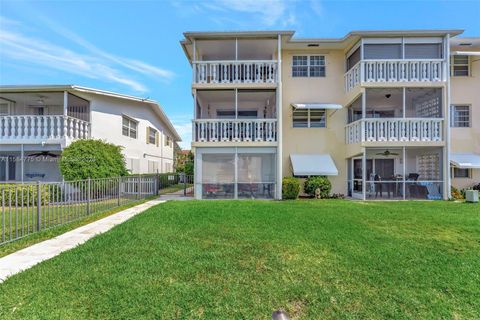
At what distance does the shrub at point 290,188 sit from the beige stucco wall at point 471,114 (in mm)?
10886

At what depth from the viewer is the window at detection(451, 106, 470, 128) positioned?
17.8 metres

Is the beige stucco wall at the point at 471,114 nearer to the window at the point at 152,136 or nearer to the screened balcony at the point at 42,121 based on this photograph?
the window at the point at 152,136

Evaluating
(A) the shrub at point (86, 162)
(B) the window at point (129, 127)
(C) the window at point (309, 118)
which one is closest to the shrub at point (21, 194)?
(A) the shrub at point (86, 162)

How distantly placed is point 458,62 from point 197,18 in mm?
17484

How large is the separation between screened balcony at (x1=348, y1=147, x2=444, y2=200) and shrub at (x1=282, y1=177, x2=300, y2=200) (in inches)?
157

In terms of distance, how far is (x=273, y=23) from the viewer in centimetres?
1591

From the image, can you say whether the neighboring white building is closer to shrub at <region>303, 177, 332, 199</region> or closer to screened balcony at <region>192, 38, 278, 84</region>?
screened balcony at <region>192, 38, 278, 84</region>

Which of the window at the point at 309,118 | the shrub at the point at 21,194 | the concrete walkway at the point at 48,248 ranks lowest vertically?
the concrete walkway at the point at 48,248

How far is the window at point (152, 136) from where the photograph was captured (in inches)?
1014

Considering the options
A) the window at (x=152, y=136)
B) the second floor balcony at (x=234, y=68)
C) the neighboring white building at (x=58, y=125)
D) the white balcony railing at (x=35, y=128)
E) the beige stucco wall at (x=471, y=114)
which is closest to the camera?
the second floor balcony at (x=234, y=68)

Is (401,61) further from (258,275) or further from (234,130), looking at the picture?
(258,275)

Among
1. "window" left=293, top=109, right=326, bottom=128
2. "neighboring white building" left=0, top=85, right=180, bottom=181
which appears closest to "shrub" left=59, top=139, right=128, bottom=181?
Result: "neighboring white building" left=0, top=85, right=180, bottom=181

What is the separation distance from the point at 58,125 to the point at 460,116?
26.0 metres

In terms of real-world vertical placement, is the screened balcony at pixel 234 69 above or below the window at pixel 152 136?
above
